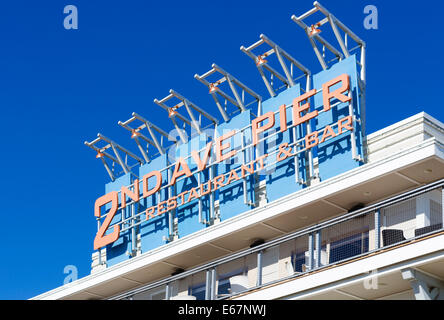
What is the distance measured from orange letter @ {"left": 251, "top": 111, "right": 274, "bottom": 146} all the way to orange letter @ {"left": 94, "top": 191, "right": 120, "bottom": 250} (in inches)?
282

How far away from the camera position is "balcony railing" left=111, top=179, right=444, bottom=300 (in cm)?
2030

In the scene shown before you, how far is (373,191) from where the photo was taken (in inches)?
921

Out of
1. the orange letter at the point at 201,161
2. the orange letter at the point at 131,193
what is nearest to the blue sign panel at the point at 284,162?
the orange letter at the point at 201,161

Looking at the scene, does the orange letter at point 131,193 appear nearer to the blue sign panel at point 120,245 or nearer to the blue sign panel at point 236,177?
the blue sign panel at point 120,245

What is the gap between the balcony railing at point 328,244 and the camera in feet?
66.6

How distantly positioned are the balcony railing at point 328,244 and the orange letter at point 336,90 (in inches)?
153

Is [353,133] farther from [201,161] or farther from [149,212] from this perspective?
[149,212]

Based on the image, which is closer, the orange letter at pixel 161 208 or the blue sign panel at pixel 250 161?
the blue sign panel at pixel 250 161

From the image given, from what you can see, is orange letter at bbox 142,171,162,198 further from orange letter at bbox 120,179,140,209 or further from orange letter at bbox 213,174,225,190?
orange letter at bbox 213,174,225,190

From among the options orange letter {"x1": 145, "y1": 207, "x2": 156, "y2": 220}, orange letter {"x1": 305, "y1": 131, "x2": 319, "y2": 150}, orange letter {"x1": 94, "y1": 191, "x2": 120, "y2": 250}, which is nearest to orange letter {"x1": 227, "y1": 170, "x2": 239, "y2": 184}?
orange letter {"x1": 305, "y1": 131, "x2": 319, "y2": 150}

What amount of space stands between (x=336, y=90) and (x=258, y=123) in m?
3.23

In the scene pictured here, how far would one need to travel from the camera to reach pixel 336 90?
85.1 feet
